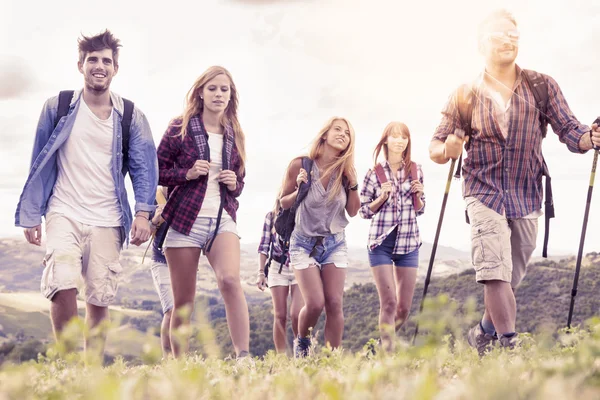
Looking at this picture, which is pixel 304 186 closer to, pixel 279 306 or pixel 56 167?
pixel 279 306

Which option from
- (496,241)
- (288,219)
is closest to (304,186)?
(288,219)

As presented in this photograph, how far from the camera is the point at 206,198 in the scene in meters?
6.60

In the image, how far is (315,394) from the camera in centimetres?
272

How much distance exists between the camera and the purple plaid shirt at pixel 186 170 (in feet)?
21.4

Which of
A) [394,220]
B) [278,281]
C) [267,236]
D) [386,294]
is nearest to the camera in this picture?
[386,294]

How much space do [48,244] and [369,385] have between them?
14.4 feet

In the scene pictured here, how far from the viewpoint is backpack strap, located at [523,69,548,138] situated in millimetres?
6586

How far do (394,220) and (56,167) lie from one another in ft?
14.2

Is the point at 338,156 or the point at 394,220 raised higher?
the point at 338,156

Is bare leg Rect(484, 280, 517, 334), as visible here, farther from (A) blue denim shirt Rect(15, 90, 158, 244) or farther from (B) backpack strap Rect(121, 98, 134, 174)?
(B) backpack strap Rect(121, 98, 134, 174)

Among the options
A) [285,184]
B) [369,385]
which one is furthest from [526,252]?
[369,385]

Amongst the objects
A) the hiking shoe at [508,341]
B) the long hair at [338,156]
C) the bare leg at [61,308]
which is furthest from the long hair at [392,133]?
the bare leg at [61,308]

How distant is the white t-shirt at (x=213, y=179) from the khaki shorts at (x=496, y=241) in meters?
2.51

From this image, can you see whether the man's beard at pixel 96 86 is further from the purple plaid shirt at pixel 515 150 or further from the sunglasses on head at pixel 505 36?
the sunglasses on head at pixel 505 36
